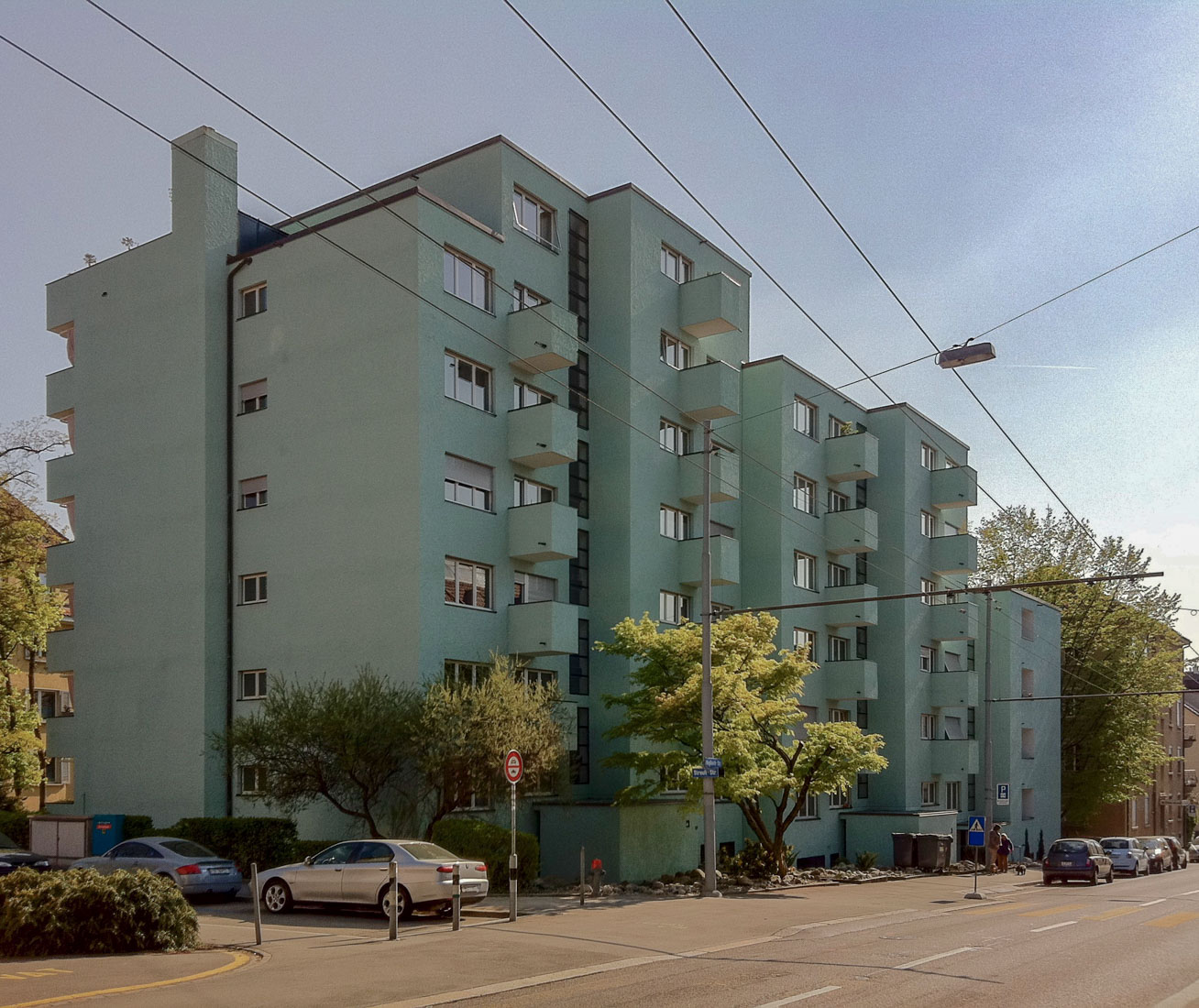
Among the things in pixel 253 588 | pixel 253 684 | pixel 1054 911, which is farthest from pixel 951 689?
pixel 253 588

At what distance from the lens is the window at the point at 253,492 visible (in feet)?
113

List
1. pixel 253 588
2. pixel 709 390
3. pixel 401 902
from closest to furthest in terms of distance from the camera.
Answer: pixel 401 902, pixel 253 588, pixel 709 390

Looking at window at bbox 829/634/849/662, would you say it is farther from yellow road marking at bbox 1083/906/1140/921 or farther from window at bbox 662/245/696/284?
yellow road marking at bbox 1083/906/1140/921

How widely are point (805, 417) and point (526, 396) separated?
47.6 ft

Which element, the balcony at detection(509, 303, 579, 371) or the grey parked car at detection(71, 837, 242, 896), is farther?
the balcony at detection(509, 303, 579, 371)

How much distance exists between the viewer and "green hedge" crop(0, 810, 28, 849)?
34625 millimetres

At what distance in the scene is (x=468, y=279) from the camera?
3338 centimetres

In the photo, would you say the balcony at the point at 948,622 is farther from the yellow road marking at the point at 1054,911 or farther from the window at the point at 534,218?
the window at the point at 534,218

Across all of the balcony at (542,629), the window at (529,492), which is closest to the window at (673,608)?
the window at (529,492)

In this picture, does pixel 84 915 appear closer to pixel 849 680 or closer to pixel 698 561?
pixel 698 561

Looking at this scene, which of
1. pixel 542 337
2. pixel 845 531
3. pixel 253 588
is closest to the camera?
pixel 542 337

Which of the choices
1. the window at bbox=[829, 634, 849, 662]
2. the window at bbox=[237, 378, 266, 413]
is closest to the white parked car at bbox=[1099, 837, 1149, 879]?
the window at bbox=[829, 634, 849, 662]

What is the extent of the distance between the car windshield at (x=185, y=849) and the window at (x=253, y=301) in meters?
15.3

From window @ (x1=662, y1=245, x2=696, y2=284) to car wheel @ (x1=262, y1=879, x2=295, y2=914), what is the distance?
913 inches
